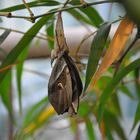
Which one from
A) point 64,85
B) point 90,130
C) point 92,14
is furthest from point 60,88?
point 90,130

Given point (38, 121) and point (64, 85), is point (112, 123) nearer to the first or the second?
point (38, 121)

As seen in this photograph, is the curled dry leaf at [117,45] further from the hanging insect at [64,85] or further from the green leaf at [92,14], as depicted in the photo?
the green leaf at [92,14]

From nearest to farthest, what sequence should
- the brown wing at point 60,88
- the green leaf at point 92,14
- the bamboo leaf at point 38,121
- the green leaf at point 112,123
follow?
the brown wing at point 60,88
the green leaf at point 92,14
the green leaf at point 112,123
the bamboo leaf at point 38,121

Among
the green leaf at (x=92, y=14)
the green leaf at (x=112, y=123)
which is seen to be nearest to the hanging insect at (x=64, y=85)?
the green leaf at (x=92, y=14)

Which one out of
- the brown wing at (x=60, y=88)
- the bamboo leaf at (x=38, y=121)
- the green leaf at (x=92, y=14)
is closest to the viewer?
the brown wing at (x=60, y=88)

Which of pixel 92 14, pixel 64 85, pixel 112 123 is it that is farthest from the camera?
pixel 112 123

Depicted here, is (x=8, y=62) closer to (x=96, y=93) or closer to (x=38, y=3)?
(x=38, y=3)

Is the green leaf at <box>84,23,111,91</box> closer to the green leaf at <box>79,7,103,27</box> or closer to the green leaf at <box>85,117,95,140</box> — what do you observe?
the green leaf at <box>79,7,103,27</box>

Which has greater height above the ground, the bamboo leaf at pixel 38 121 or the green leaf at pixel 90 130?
the green leaf at pixel 90 130

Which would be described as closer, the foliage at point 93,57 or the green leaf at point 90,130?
the foliage at point 93,57

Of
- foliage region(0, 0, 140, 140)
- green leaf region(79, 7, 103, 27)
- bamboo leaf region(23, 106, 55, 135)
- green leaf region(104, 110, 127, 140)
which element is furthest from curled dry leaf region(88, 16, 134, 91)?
bamboo leaf region(23, 106, 55, 135)
